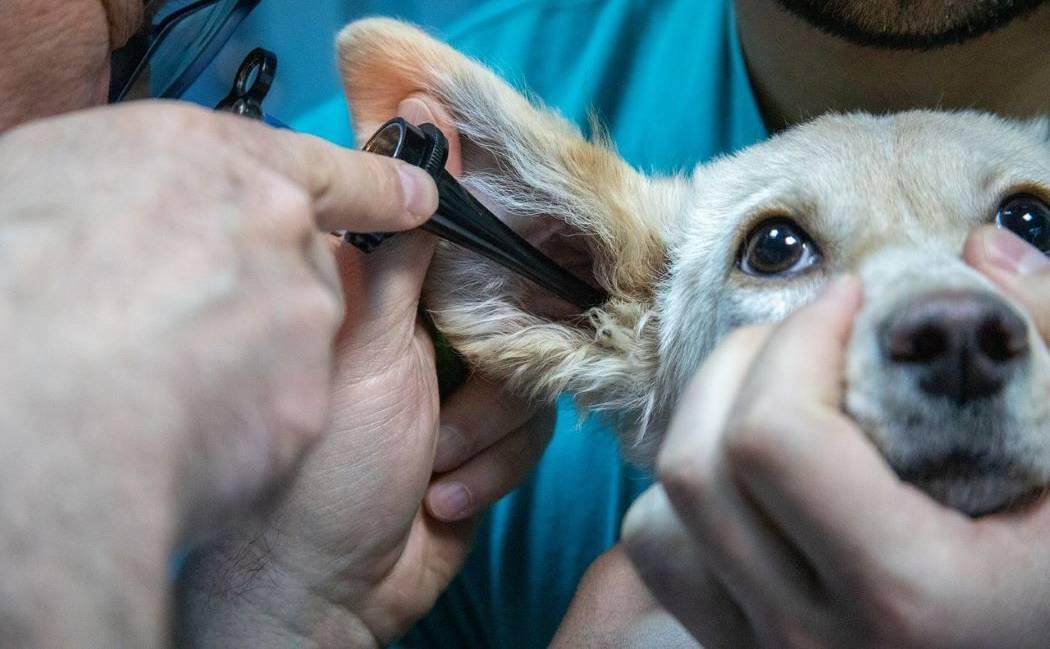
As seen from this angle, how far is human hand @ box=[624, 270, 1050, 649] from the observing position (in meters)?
0.59

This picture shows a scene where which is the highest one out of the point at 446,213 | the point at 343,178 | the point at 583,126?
the point at 343,178

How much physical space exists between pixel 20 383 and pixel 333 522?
657mm

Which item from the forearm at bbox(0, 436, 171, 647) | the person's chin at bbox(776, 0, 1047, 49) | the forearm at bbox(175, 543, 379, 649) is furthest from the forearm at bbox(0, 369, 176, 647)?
the person's chin at bbox(776, 0, 1047, 49)

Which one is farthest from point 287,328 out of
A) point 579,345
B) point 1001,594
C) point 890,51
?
point 890,51

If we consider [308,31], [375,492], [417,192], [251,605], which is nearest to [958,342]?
[417,192]

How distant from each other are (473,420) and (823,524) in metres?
0.71

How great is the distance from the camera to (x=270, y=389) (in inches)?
25.3

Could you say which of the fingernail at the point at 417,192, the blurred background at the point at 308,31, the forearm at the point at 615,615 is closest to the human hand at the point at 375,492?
the fingernail at the point at 417,192

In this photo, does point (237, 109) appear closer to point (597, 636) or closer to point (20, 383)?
point (20, 383)

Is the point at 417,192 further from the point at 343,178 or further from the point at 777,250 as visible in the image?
the point at 777,250

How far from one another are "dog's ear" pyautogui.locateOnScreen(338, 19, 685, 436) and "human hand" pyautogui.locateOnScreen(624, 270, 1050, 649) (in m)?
0.55

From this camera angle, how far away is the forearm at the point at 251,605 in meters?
1.19

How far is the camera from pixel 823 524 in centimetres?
60

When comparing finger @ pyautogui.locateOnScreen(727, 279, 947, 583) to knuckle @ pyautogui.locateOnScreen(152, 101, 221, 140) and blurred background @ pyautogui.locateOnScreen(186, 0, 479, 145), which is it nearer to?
knuckle @ pyautogui.locateOnScreen(152, 101, 221, 140)
